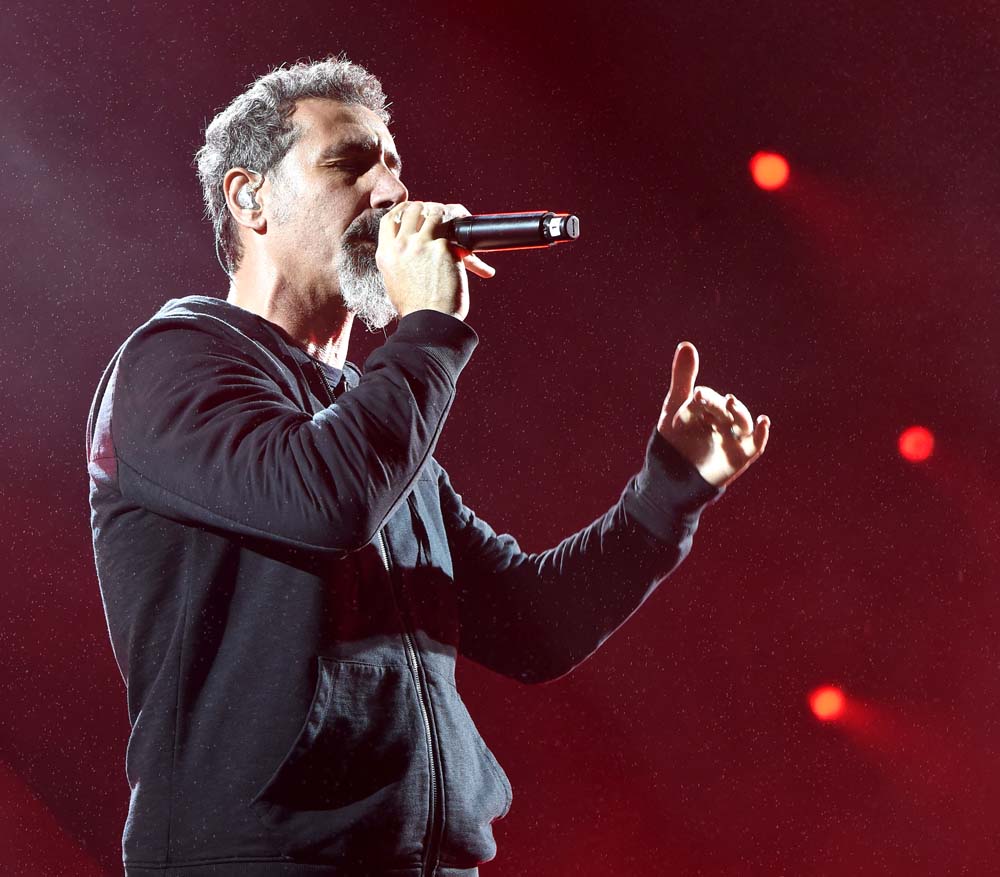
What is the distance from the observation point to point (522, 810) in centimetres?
258

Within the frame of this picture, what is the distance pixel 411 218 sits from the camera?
4.01 ft

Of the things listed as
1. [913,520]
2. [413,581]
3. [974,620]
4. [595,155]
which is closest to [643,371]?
[595,155]

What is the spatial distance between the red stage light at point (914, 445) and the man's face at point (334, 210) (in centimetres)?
191

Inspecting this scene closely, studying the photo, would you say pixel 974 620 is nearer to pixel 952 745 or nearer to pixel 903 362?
pixel 952 745

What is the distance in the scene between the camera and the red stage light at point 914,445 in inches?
112

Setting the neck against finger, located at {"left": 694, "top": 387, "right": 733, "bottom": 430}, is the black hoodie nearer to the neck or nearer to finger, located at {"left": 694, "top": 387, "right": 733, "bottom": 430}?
the neck

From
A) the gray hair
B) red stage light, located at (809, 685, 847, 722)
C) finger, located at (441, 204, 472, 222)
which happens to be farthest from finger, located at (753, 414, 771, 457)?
red stage light, located at (809, 685, 847, 722)

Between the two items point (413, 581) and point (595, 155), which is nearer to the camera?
point (413, 581)

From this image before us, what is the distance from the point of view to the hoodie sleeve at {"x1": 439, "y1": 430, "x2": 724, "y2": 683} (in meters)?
1.43

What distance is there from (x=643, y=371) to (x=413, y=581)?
171 centimetres

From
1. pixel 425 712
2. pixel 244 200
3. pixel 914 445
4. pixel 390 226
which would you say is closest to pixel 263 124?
pixel 244 200

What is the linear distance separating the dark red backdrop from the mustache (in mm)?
1159

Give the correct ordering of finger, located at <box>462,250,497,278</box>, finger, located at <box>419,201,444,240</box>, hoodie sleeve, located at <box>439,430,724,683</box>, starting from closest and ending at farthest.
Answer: finger, located at <box>419,201,444,240</box> → finger, located at <box>462,250,497,278</box> → hoodie sleeve, located at <box>439,430,724,683</box>

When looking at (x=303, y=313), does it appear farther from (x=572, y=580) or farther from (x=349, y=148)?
(x=572, y=580)
